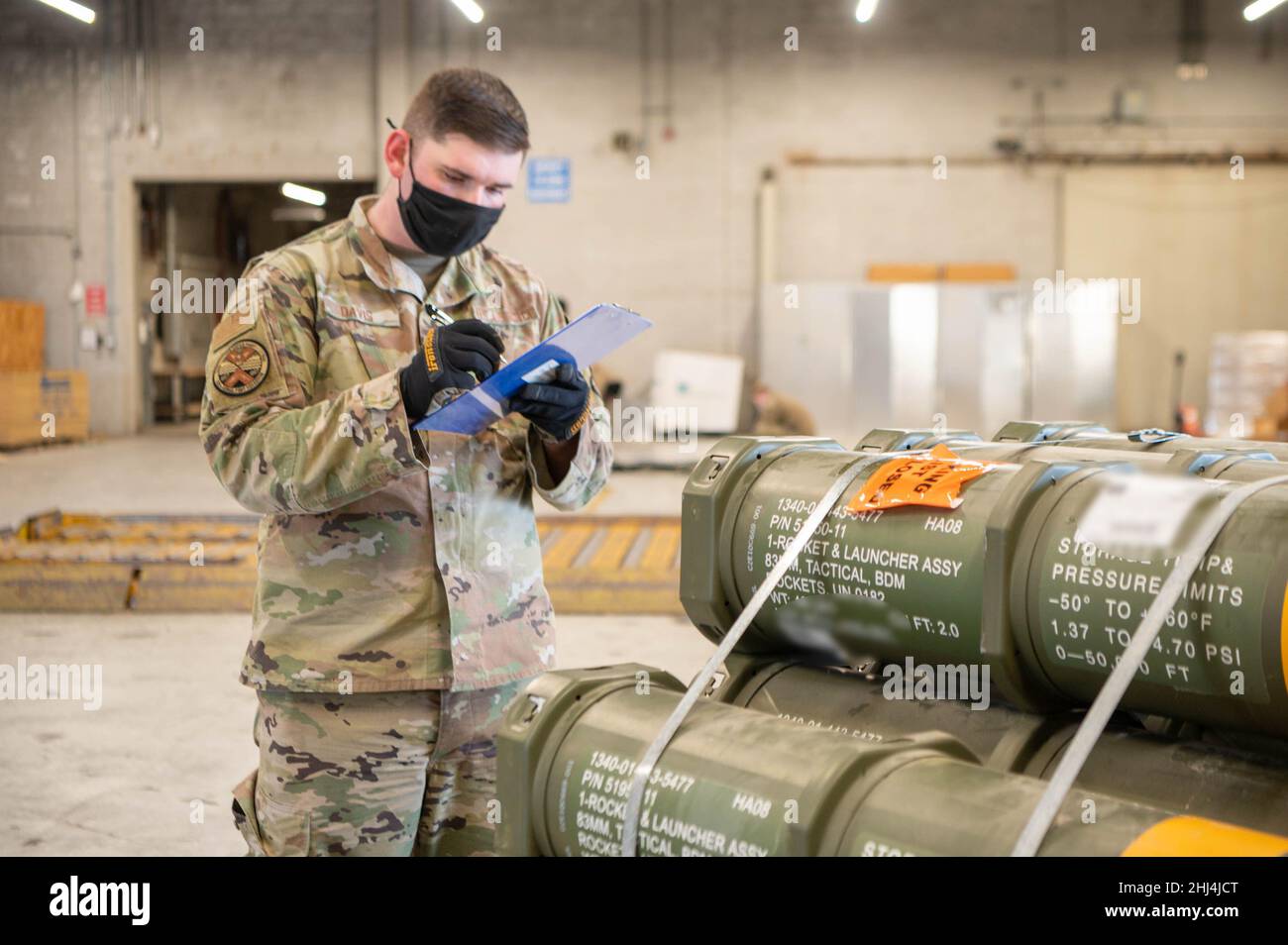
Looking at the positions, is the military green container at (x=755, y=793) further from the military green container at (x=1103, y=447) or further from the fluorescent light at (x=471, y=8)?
the fluorescent light at (x=471, y=8)

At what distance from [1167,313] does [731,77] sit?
6491 mm

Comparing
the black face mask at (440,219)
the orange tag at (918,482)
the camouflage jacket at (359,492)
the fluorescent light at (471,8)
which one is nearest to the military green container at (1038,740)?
the orange tag at (918,482)

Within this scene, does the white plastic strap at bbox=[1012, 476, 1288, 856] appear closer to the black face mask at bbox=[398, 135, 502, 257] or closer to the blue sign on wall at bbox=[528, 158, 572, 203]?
the black face mask at bbox=[398, 135, 502, 257]

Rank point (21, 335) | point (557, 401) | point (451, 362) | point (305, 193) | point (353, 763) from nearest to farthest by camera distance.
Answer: point (451, 362) < point (557, 401) < point (353, 763) < point (21, 335) < point (305, 193)

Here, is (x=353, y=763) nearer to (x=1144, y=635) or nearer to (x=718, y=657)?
(x=718, y=657)

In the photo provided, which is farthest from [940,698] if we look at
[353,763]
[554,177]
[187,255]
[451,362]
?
[187,255]

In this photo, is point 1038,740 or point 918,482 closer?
point 1038,740

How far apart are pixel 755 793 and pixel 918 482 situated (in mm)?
590

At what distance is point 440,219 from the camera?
91.3 inches

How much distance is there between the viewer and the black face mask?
2.30m

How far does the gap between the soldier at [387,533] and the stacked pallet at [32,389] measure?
602 inches

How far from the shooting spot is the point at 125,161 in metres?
17.8

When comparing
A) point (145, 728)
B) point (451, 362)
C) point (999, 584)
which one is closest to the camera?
point (999, 584)
